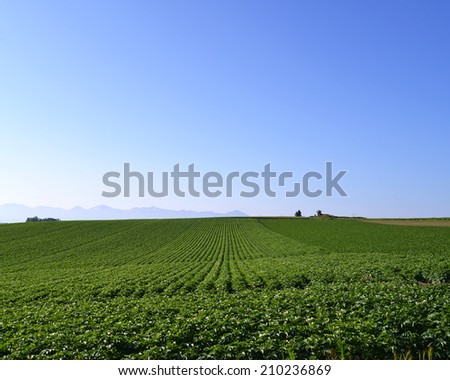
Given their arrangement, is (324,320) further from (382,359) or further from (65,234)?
(65,234)

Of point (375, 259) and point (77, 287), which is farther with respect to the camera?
point (375, 259)

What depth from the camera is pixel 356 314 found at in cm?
1284

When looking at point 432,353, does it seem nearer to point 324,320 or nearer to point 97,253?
point 324,320

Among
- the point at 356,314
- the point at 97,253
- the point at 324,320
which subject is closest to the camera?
the point at 324,320

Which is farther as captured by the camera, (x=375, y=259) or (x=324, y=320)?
(x=375, y=259)

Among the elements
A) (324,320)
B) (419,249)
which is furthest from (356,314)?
(419,249)
